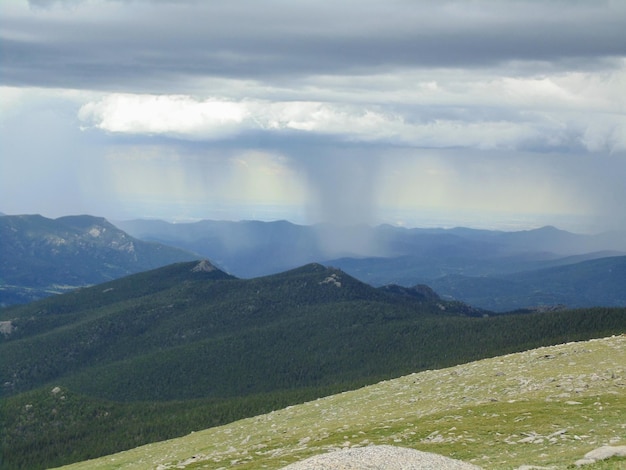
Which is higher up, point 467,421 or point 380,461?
point 380,461

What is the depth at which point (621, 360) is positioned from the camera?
92125mm

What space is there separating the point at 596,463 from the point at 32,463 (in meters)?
159

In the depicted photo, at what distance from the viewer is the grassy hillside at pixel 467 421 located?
194ft

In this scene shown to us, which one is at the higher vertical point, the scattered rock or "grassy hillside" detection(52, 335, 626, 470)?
the scattered rock

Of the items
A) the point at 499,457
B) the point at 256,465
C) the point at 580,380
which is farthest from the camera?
the point at 580,380

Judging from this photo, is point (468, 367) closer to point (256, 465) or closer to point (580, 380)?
point (580, 380)

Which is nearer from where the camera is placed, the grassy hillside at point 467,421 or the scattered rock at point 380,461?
the scattered rock at point 380,461

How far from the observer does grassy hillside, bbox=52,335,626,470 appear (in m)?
59.2

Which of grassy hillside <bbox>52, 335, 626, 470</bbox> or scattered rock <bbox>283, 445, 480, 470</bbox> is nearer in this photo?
scattered rock <bbox>283, 445, 480, 470</bbox>

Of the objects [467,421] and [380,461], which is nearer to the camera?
[380,461]

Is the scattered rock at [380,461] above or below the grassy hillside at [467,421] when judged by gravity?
above

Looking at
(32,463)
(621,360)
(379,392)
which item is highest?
(621,360)

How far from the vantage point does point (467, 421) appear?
70000 mm

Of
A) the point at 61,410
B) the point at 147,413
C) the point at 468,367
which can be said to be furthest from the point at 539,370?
the point at 61,410
